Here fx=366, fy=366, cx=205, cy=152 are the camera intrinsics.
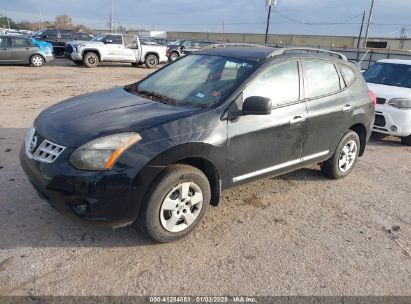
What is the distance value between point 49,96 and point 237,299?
9.08 m

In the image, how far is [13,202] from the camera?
3.85 meters

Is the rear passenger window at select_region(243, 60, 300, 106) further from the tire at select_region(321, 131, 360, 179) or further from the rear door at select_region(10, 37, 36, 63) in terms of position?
the rear door at select_region(10, 37, 36, 63)

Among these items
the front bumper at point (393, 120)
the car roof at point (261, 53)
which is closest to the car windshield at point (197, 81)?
the car roof at point (261, 53)

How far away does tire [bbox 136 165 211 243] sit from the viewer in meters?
3.09

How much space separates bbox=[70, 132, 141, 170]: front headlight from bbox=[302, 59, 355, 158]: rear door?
2.25 m

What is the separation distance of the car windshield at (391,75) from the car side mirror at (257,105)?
18.6 feet

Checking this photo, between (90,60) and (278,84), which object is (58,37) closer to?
(90,60)

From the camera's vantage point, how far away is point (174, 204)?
3.25 metres

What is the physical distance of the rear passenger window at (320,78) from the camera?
169 inches

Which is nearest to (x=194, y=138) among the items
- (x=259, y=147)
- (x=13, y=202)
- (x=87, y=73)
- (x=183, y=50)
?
(x=259, y=147)

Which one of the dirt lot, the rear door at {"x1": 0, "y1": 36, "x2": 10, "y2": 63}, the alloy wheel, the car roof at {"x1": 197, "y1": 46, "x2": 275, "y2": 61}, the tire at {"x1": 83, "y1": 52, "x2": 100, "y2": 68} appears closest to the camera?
the dirt lot

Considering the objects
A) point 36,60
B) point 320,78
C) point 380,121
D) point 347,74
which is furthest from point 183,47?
point 320,78

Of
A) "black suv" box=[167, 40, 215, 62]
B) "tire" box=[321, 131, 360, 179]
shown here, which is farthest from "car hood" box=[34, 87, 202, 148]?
"black suv" box=[167, 40, 215, 62]

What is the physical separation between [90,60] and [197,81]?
15695 mm
